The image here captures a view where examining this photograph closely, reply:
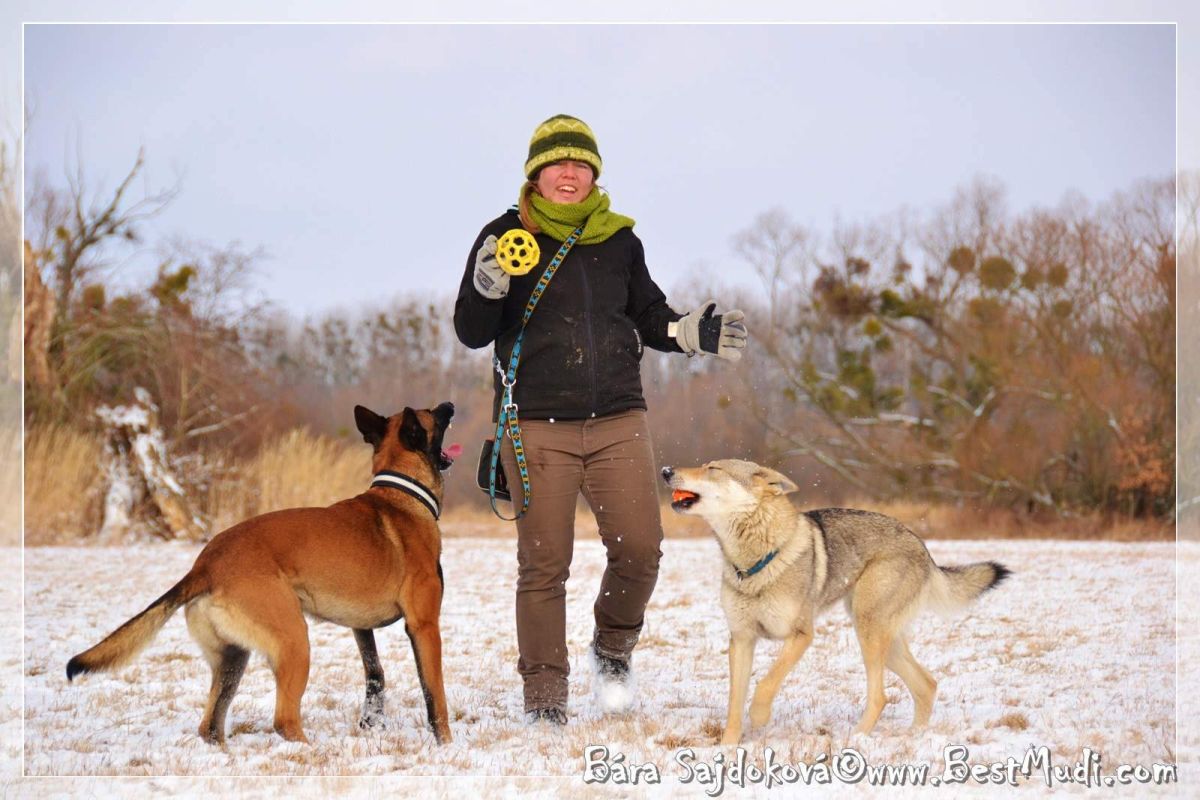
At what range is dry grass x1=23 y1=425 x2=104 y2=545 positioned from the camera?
11.7 m

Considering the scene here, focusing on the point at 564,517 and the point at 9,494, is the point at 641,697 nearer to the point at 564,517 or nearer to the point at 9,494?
the point at 564,517

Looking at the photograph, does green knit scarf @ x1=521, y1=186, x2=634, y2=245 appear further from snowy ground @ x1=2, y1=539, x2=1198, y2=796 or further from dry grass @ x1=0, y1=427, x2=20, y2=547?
dry grass @ x1=0, y1=427, x2=20, y2=547

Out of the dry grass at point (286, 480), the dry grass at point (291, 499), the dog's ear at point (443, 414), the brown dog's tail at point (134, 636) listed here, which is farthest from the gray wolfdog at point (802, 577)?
the dry grass at point (286, 480)

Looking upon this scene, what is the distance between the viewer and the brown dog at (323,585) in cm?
389

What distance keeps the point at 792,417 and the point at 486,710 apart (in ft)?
38.4

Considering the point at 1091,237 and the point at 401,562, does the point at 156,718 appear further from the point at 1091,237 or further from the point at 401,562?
the point at 1091,237

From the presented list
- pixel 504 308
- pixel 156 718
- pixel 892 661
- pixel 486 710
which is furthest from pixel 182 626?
pixel 892 661

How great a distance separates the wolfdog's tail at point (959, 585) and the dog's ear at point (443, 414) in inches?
86.9

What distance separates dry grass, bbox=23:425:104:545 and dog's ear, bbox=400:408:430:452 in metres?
8.73

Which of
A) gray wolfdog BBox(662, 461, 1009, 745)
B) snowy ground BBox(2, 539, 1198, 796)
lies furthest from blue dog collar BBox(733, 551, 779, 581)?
snowy ground BBox(2, 539, 1198, 796)

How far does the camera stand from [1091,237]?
580 inches

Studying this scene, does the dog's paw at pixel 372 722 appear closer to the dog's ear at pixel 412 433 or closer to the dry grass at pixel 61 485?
the dog's ear at pixel 412 433

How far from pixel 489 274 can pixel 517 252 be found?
15cm

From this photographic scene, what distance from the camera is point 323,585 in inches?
161
